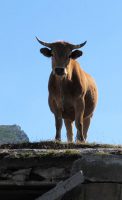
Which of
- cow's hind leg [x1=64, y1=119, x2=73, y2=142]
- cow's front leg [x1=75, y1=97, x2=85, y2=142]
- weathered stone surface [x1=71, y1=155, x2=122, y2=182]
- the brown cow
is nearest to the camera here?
weathered stone surface [x1=71, y1=155, x2=122, y2=182]

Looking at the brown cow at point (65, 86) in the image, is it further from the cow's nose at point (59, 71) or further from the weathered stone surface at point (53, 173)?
the weathered stone surface at point (53, 173)

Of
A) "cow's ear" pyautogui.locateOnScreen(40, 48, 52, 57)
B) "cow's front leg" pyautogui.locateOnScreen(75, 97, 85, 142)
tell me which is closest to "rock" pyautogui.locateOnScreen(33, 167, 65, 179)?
"cow's front leg" pyautogui.locateOnScreen(75, 97, 85, 142)

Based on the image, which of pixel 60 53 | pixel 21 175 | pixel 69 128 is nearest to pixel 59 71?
pixel 60 53

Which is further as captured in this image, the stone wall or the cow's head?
the cow's head

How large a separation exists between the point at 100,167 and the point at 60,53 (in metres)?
6.03

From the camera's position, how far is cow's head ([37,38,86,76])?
56.3ft

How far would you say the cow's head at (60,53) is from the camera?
17156mm

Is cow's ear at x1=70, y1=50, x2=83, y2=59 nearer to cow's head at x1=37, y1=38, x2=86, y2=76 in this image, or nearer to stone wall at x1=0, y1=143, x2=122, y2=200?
cow's head at x1=37, y1=38, x2=86, y2=76

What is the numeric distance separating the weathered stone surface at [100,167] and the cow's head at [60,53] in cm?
552

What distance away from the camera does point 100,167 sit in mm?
11664

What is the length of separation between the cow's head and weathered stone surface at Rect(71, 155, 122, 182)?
5.52m

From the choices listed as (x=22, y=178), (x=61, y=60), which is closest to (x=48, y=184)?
(x=22, y=178)

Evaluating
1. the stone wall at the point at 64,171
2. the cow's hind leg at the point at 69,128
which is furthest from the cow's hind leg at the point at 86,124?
the stone wall at the point at 64,171

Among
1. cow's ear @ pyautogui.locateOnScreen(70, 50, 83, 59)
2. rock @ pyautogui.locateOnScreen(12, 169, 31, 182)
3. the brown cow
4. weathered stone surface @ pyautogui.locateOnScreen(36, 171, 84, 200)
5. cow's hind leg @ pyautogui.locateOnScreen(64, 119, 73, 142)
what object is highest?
cow's ear @ pyautogui.locateOnScreen(70, 50, 83, 59)
